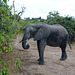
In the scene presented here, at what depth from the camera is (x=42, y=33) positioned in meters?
5.75

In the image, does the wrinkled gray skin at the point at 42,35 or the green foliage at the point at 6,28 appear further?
the wrinkled gray skin at the point at 42,35

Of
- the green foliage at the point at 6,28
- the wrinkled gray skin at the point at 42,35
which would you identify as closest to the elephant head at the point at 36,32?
the wrinkled gray skin at the point at 42,35

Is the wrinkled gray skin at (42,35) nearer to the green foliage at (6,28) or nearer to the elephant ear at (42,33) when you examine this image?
the elephant ear at (42,33)

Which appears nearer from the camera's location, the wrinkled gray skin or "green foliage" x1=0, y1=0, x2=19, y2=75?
"green foliage" x1=0, y1=0, x2=19, y2=75

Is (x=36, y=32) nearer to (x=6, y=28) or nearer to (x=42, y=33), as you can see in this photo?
(x=42, y=33)

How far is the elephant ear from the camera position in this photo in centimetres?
567

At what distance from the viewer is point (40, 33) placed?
571 centimetres

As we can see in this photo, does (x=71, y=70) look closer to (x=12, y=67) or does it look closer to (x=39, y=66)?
(x=39, y=66)

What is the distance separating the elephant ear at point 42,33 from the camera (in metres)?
5.67

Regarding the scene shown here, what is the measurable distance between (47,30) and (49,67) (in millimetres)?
1592

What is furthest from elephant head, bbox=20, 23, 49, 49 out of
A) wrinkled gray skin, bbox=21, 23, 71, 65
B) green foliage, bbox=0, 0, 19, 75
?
green foliage, bbox=0, 0, 19, 75

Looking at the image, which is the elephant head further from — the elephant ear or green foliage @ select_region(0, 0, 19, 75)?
green foliage @ select_region(0, 0, 19, 75)

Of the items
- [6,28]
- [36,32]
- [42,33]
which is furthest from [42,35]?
[6,28]

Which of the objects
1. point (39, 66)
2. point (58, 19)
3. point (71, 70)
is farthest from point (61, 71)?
point (58, 19)
